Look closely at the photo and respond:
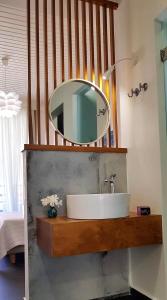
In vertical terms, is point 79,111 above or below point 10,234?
above

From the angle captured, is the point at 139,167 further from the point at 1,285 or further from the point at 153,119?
the point at 1,285

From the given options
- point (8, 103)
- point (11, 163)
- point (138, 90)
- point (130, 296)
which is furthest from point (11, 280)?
point (11, 163)

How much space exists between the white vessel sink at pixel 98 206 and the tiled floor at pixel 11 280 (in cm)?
105

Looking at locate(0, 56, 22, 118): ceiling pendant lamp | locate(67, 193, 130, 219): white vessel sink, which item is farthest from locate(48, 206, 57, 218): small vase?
locate(0, 56, 22, 118): ceiling pendant lamp

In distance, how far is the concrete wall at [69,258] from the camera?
2236 millimetres

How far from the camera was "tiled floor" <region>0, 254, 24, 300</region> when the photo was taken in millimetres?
2562

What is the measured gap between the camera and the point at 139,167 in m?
2.43

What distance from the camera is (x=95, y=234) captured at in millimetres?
1979

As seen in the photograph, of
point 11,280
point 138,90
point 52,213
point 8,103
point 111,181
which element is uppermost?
point 8,103

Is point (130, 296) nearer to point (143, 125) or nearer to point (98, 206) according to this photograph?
point (98, 206)

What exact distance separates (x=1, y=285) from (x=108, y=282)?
106 cm

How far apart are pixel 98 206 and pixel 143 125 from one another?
78 cm

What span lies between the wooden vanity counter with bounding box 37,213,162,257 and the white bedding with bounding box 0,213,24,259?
137 cm

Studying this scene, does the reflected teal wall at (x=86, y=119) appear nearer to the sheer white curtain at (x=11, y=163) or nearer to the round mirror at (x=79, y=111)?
the round mirror at (x=79, y=111)
